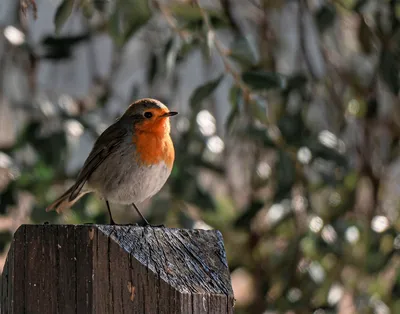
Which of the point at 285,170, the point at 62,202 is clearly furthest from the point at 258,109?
the point at 62,202

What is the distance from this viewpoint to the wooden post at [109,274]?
5.05ft

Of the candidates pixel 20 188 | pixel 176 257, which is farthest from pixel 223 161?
pixel 176 257

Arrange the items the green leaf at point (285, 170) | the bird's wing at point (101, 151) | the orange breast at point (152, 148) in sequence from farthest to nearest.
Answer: the green leaf at point (285, 170)
the bird's wing at point (101, 151)
the orange breast at point (152, 148)

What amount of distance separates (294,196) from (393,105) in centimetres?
125

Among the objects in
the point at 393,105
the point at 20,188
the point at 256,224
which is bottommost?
the point at 256,224

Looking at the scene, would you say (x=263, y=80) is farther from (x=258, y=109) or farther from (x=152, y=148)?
(x=152, y=148)

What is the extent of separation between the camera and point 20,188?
12.1ft

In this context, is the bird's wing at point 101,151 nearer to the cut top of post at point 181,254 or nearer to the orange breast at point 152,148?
the orange breast at point 152,148

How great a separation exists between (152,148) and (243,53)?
0.60 meters

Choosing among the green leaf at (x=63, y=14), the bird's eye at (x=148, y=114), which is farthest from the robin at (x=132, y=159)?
the green leaf at (x=63, y=14)

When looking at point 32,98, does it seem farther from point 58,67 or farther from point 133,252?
point 133,252

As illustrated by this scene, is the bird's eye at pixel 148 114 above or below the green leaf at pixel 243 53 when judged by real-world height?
below

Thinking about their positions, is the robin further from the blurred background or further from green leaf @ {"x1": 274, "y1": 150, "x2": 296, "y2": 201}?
green leaf @ {"x1": 274, "y1": 150, "x2": 296, "y2": 201}

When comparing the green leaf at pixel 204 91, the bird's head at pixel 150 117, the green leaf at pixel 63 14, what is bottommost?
the green leaf at pixel 204 91
